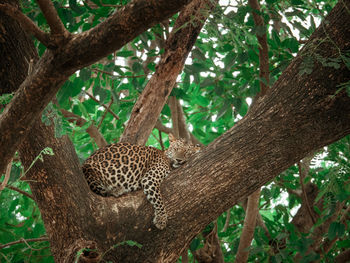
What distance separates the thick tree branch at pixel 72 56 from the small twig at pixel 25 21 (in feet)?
0.41

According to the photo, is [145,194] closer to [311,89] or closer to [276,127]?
[276,127]

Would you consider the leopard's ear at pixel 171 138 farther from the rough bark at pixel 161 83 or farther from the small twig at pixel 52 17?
the small twig at pixel 52 17

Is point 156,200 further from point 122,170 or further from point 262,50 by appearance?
point 262,50

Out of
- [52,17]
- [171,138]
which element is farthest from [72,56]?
[171,138]

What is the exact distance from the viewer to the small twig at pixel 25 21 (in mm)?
2916

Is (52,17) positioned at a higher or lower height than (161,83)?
higher

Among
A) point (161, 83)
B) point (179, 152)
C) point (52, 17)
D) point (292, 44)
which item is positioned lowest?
point (179, 152)

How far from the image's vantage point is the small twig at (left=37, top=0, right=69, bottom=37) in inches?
116

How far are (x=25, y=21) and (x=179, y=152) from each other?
149 inches

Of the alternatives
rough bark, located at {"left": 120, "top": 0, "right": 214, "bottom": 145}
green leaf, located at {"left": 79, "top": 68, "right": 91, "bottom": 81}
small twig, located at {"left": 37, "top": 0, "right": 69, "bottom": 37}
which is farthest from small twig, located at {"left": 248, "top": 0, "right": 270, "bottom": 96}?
small twig, located at {"left": 37, "top": 0, "right": 69, "bottom": 37}

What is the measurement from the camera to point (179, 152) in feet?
21.2

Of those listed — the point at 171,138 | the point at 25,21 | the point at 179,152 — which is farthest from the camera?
the point at 171,138

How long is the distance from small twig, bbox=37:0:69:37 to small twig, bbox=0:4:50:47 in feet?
0.25

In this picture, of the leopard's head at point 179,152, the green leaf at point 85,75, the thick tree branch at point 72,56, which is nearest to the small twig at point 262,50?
the leopard's head at point 179,152
